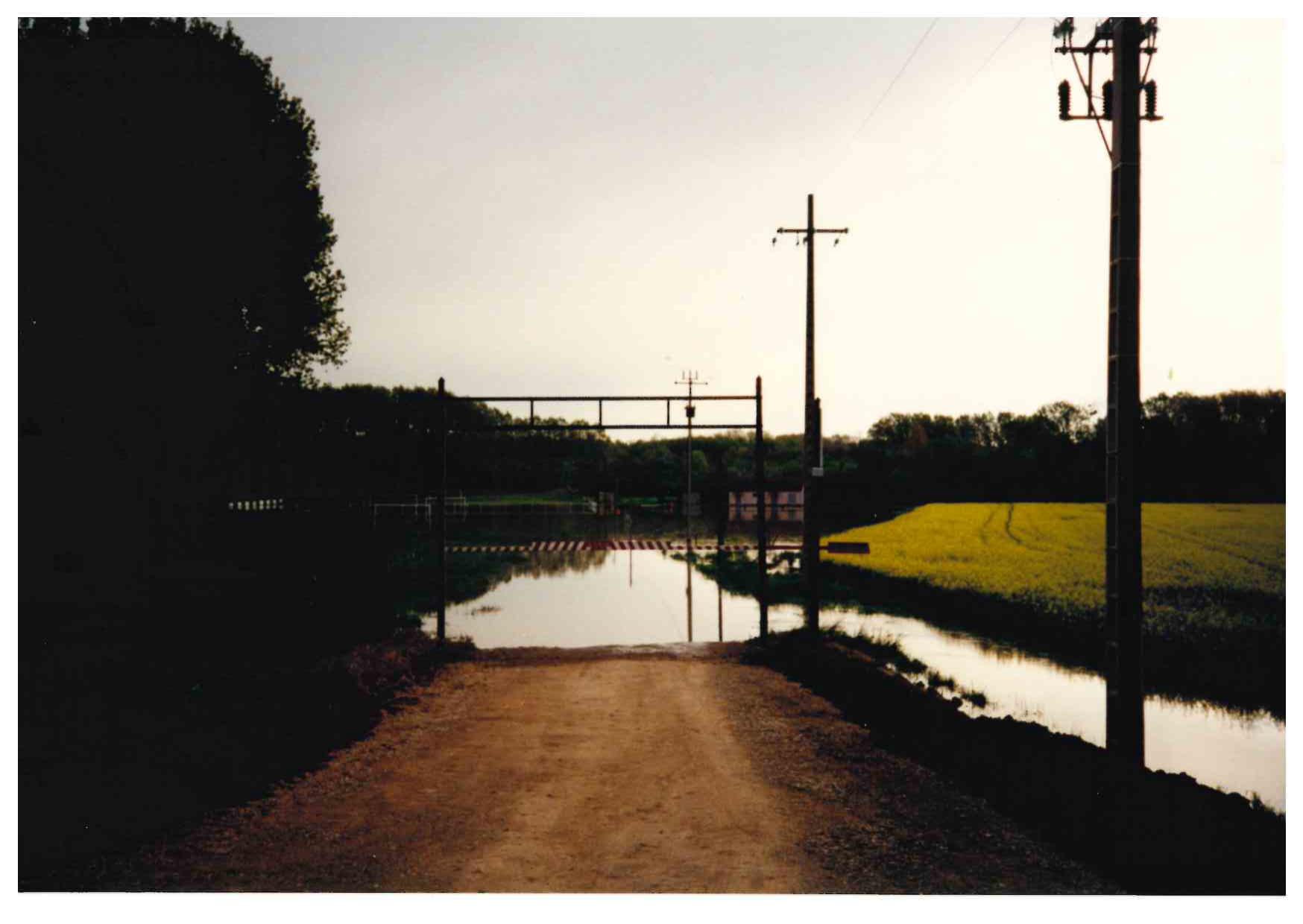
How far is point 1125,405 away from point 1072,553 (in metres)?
31.0

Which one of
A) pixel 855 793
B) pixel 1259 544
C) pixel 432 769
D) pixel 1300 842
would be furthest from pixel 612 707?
pixel 1259 544

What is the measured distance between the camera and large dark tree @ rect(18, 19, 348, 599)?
624 inches

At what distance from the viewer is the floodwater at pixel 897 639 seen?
11.6 meters

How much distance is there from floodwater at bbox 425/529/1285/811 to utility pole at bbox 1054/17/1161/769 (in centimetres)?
169

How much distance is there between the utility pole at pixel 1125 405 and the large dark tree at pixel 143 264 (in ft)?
49.6

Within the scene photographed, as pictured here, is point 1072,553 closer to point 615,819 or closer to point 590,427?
point 590,427

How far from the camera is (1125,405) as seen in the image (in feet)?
25.7

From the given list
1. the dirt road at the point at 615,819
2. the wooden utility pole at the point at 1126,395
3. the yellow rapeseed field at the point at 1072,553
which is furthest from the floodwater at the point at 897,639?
the yellow rapeseed field at the point at 1072,553

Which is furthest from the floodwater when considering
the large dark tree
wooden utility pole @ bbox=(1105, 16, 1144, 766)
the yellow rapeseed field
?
the large dark tree

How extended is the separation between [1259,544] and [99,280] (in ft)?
119

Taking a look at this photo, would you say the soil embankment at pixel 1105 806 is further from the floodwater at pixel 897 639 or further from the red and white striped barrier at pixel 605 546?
the red and white striped barrier at pixel 605 546

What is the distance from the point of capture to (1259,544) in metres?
34.5

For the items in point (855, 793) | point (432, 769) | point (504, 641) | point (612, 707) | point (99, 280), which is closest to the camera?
point (855, 793)

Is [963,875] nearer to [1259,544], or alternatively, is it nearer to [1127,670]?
[1127,670]
